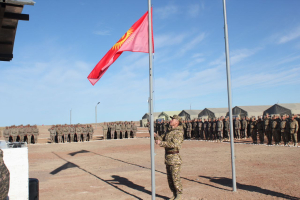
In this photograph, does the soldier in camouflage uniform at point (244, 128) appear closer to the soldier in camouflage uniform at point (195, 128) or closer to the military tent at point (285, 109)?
the soldier in camouflage uniform at point (195, 128)

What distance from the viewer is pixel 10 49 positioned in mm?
4539

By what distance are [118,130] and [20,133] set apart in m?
9.19

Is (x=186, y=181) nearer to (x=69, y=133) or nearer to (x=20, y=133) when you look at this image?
(x=69, y=133)

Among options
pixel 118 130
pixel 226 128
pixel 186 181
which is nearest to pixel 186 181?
pixel 186 181

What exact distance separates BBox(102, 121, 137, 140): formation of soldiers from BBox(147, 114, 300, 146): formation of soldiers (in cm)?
320

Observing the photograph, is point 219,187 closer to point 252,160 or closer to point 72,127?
point 252,160

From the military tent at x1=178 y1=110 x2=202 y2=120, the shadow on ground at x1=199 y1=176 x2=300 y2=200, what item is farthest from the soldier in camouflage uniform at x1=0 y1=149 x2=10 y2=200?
the military tent at x1=178 y1=110 x2=202 y2=120

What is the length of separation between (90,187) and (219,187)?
3352 mm

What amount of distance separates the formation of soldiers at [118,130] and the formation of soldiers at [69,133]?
2.12 m

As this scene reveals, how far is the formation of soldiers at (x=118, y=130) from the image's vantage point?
29516 millimetres

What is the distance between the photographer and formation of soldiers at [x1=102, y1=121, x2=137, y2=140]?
29516 mm

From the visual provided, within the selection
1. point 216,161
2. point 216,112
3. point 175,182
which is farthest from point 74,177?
point 216,112

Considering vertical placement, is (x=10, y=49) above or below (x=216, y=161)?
above

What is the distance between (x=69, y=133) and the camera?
87.8ft
